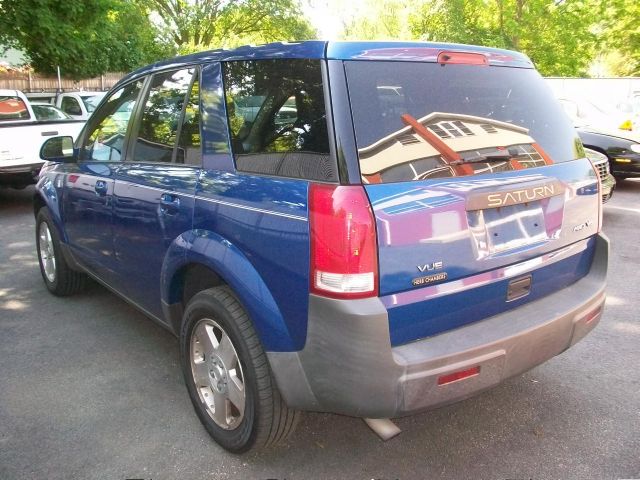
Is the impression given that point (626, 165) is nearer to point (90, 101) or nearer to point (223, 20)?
point (90, 101)

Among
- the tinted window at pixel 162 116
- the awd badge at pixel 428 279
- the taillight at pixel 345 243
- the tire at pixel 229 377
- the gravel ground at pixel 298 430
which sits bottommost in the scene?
the gravel ground at pixel 298 430

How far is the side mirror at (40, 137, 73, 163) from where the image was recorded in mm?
4184

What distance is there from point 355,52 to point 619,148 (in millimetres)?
8117

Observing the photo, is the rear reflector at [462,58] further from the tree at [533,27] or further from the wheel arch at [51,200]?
the tree at [533,27]

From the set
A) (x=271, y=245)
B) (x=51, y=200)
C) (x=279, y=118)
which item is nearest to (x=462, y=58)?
(x=279, y=118)

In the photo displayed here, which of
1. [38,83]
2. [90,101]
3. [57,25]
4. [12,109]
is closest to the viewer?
[12,109]

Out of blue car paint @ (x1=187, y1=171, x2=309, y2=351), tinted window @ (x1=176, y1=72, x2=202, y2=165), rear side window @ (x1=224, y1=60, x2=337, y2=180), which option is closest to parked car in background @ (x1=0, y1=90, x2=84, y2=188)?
tinted window @ (x1=176, y1=72, x2=202, y2=165)

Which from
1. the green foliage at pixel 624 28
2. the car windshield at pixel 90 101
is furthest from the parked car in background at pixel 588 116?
the green foliage at pixel 624 28

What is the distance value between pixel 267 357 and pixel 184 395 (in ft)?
3.73

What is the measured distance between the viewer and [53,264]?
15.4ft

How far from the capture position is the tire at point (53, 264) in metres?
4.51

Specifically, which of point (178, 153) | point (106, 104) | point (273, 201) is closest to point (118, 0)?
point (106, 104)

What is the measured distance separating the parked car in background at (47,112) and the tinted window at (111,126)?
25.3ft

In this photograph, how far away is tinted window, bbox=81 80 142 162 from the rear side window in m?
1.20
